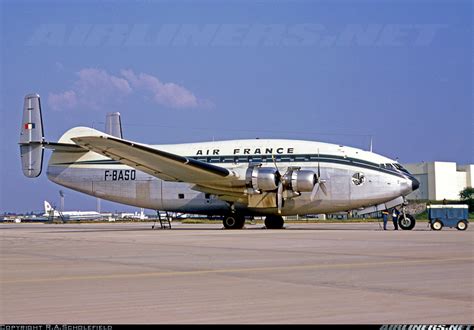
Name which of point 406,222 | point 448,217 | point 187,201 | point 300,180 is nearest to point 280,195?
point 300,180

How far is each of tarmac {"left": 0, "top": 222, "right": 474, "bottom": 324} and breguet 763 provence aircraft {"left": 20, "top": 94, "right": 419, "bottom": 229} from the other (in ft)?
50.9

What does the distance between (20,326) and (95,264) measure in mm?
6894

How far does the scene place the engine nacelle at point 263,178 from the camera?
31.4 meters

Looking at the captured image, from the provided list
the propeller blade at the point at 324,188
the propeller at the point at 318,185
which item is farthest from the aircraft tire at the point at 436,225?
the propeller at the point at 318,185

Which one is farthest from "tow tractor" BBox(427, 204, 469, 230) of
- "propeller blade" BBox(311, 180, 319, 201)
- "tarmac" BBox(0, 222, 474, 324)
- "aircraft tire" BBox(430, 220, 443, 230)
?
"tarmac" BBox(0, 222, 474, 324)

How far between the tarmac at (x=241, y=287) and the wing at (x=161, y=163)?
14.7 metres

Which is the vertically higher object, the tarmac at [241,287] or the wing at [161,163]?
the wing at [161,163]

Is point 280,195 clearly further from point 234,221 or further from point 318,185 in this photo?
point 234,221

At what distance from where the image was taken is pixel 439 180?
102 meters

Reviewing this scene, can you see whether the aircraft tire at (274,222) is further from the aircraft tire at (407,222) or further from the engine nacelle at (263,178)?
the aircraft tire at (407,222)

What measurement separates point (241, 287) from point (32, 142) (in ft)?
Answer: 95.2

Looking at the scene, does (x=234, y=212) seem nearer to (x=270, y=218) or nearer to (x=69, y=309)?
(x=270, y=218)

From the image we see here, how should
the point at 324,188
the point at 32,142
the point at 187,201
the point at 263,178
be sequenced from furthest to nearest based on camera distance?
the point at 32,142
the point at 187,201
the point at 324,188
the point at 263,178

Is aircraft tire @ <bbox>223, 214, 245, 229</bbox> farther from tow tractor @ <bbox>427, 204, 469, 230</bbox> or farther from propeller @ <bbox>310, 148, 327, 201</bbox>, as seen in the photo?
tow tractor @ <bbox>427, 204, 469, 230</bbox>
